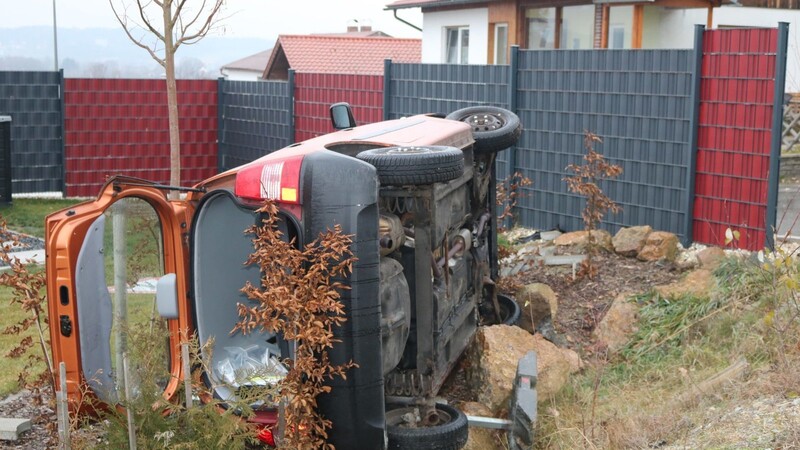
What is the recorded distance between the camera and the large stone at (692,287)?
779 centimetres

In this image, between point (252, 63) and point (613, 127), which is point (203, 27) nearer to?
point (613, 127)

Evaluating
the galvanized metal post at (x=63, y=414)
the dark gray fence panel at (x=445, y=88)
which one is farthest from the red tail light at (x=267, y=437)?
the dark gray fence panel at (x=445, y=88)

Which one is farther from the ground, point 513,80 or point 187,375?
point 513,80

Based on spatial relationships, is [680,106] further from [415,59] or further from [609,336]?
[415,59]

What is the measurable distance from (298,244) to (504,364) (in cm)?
196

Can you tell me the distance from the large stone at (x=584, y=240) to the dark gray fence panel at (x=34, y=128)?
10327 millimetres

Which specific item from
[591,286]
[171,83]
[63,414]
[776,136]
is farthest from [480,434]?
[171,83]

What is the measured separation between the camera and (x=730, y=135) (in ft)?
32.7

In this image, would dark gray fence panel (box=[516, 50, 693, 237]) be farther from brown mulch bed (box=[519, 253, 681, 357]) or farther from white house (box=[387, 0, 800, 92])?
white house (box=[387, 0, 800, 92])

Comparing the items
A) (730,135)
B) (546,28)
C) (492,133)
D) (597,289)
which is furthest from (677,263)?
(546,28)

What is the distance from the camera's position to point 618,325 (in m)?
7.69

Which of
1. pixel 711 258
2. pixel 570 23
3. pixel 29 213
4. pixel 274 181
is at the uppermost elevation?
pixel 570 23

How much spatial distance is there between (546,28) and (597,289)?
56.1 feet

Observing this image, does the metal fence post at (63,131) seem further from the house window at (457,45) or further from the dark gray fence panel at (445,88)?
the house window at (457,45)
